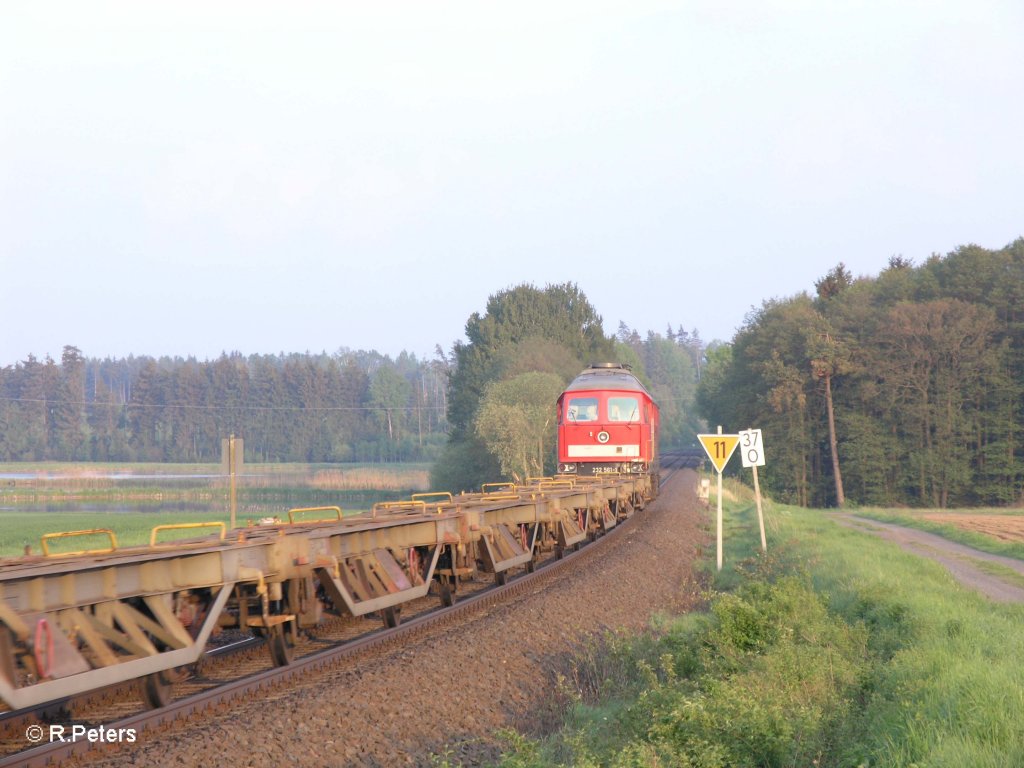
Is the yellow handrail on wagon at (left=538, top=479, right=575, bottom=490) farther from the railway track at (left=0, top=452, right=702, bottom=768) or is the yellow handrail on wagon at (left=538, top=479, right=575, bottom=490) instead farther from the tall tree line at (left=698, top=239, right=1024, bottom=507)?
the tall tree line at (left=698, top=239, right=1024, bottom=507)

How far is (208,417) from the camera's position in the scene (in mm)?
117500

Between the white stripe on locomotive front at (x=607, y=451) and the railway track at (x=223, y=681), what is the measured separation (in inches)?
466

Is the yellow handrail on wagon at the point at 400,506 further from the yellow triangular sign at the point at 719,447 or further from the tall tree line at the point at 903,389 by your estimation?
the tall tree line at the point at 903,389

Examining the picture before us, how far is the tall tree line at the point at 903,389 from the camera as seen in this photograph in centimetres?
4591

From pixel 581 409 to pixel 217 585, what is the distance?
1734cm

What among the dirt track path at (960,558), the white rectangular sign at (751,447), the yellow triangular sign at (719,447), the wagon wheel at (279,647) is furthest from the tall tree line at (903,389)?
the wagon wheel at (279,647)

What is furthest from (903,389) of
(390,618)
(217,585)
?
(217,585)

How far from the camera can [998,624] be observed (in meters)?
8.55

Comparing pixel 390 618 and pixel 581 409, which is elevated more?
pixel 581 409

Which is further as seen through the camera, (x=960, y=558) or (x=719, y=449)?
(x=960, y=558)

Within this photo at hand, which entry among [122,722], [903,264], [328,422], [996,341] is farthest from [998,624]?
[328,422]

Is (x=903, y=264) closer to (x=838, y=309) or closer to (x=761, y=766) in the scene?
(x=838, y=309)

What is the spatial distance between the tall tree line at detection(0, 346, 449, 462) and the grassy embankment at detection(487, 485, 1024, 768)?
99062 millimetres

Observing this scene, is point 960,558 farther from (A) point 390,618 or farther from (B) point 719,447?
(A) point 390,618
